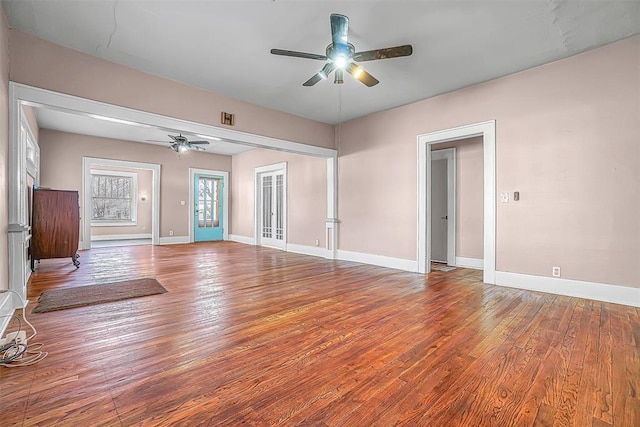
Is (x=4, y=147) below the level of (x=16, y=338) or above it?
above

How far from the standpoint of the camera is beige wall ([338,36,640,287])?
3166mm

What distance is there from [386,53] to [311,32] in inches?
32.4

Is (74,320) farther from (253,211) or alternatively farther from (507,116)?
(253,211)

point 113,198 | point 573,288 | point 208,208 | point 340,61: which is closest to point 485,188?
point 573,288

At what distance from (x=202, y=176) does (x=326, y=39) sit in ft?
23.7

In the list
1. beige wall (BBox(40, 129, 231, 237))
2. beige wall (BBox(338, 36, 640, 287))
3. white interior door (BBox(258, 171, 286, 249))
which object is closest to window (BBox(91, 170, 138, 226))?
beige wall (BBox(40, 129, 231, 237))

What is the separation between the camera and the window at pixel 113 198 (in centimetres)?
962

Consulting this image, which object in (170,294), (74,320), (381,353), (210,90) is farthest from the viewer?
(210,90)

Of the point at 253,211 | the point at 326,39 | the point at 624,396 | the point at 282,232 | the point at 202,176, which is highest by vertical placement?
the point at 326,39

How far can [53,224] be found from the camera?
4.74 meters

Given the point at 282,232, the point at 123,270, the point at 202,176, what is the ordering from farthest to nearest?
1. the point at 202,176
2. the point at 282,232
3. the point at 123,270

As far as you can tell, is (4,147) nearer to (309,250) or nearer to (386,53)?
(386,53)

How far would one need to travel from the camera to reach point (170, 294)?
3549 millimetres

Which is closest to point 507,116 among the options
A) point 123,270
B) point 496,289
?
point 496,289
